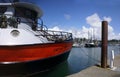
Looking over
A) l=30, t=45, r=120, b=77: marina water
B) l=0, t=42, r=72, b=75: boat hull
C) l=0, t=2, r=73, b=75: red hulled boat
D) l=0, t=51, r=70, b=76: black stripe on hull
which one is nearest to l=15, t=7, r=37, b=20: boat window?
l=0, t=2, r=73, b=75: red hulled boat

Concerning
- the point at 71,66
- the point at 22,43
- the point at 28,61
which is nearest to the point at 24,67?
the point at 28,61

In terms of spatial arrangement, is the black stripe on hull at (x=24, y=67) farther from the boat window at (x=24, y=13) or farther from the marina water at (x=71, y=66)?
the boat window at (x=24, y=13)

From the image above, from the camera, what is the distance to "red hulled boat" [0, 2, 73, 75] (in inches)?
379

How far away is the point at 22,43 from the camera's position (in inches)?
411

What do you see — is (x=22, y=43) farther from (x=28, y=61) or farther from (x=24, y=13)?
(x=24, y=13)

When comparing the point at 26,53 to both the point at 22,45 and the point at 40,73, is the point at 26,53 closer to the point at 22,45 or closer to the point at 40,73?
the point at 22,45

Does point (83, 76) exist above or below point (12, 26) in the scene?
below

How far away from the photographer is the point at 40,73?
435 inches

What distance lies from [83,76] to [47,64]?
10.7 feet

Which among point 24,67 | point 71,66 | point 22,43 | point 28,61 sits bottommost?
point 71,66

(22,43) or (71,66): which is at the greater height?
(22,43)

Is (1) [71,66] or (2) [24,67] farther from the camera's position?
(1) [71,66]

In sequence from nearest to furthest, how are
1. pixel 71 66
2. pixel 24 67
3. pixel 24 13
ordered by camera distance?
1. pixel 24 67
2. pixel 24 13
3. pixel 71 66

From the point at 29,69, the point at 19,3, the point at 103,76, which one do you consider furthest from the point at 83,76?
the point at 19,3
